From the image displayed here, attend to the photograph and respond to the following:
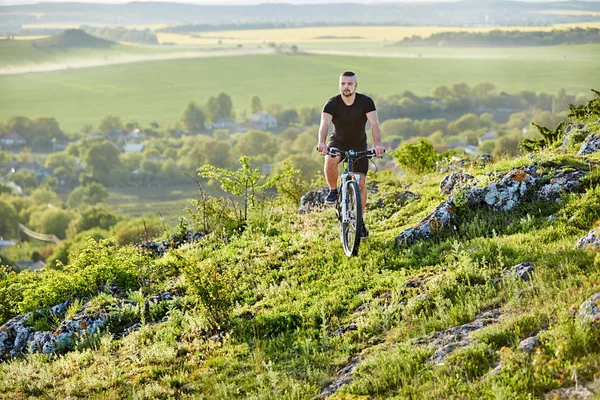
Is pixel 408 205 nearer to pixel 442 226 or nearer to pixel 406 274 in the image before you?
pixel 442 226

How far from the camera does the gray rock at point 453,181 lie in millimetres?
10117

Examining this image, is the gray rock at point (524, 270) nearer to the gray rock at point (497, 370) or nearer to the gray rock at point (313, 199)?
the gray rock at point (497, 370)

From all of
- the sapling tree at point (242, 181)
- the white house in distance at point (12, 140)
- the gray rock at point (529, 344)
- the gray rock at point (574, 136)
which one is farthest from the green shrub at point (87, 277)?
the white house in distance at point (12, 140)

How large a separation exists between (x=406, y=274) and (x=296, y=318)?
1.64 m

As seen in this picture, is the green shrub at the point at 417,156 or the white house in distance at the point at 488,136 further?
the white house in distance at the point at 488,136

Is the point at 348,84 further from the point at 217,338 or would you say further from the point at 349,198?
the point at 217,338

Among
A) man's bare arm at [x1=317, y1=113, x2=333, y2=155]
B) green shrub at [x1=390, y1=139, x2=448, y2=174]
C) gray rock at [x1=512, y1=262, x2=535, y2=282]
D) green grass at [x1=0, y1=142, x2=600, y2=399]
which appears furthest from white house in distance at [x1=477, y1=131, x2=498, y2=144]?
gray rock at [x1=512, y1=262, x2=535, y2=282]

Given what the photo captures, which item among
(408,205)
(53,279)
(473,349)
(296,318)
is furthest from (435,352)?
(53,279)

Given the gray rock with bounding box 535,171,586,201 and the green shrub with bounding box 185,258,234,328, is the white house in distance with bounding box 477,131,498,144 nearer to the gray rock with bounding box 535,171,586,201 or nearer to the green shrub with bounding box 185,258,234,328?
the gray rock with bounding box 535,171,586,201

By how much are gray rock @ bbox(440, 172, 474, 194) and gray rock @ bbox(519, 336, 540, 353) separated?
5.14 m

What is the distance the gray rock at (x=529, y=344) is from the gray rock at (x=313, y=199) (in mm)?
8509

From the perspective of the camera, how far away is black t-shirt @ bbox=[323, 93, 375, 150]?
8.99m

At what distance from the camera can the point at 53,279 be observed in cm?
1019

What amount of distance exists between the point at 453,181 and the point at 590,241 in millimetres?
3954
